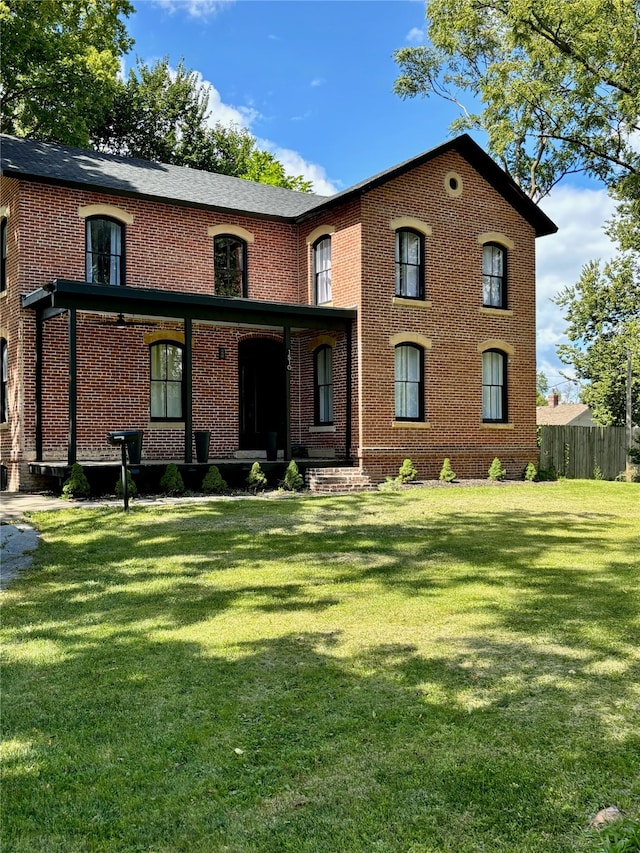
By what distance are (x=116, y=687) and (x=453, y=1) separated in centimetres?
2555

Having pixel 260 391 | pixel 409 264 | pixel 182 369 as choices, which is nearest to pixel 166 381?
pixel 182 369

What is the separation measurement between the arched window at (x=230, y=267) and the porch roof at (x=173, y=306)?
106 inches

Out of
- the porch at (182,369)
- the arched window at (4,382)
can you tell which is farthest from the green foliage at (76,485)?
the arched window at (4,382)

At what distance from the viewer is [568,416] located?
169ft

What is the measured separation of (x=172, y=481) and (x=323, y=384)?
19.9 feet

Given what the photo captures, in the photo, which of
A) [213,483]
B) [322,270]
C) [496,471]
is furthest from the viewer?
[322,270]

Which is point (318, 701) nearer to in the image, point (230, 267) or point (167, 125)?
point (230, 267)

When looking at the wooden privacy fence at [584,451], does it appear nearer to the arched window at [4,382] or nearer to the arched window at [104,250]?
the arched window at [104,250]

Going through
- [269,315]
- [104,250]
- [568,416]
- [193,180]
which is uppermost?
[193,180]

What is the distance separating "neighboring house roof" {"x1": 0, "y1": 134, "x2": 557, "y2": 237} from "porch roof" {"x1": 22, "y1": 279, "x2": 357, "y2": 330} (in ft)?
9.53

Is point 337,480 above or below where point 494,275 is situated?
below

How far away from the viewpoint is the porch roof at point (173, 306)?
14.4 m

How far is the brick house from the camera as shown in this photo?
16.4 metres

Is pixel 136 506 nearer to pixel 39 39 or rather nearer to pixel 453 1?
pixel 39 39
